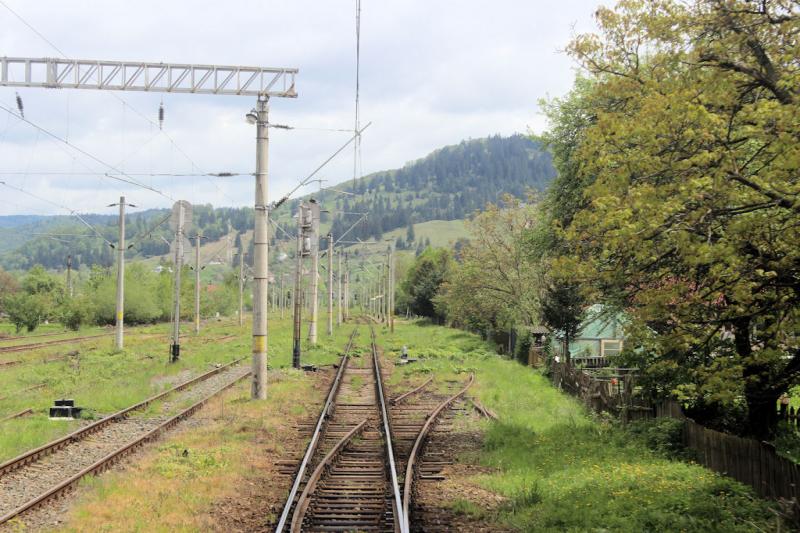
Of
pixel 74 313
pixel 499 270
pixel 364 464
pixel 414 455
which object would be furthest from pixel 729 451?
pixel 74 313

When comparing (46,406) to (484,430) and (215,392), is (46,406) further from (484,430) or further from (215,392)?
(484,430)

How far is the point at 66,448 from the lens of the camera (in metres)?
16.3

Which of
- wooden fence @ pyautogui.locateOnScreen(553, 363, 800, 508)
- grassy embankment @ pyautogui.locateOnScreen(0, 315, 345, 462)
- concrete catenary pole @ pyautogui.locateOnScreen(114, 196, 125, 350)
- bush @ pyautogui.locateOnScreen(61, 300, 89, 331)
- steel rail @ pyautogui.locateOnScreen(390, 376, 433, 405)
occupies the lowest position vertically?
steel rail @ pyautogui.locateOnScreen(390, 376, 433, 405)

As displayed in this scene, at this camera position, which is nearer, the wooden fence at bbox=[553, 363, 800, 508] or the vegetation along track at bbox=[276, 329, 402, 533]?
the vegetation along track at bbox=[276, 329, 402, 533]

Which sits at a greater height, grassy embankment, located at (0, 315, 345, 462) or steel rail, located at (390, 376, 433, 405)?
grassy embankment, located at (0, 315, 345, 462)

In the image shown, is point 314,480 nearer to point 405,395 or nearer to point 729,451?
point 729,451

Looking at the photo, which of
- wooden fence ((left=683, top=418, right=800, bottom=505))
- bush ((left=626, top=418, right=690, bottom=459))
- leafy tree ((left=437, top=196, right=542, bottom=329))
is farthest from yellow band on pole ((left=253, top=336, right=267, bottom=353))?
leafy tree ((left=437, top=196, right=542, bottom=329))

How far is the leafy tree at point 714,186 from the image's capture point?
9.87 metres

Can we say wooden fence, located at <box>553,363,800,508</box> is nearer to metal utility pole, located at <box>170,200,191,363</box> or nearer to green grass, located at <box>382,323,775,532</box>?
green grass, located at <box>382,323,775,532</box>

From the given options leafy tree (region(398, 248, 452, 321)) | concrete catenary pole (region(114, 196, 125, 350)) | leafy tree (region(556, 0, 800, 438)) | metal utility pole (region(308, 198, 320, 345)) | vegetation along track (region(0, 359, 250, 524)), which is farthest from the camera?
leafy tree (region(398, 248, 452, 321))

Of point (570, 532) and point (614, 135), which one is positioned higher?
point (614, 135)

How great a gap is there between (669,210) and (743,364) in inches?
100

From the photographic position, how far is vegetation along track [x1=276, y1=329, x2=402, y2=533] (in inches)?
432

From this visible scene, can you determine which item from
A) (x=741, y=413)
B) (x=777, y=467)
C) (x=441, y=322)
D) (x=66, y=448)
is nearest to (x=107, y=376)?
(x=66, y=448)
